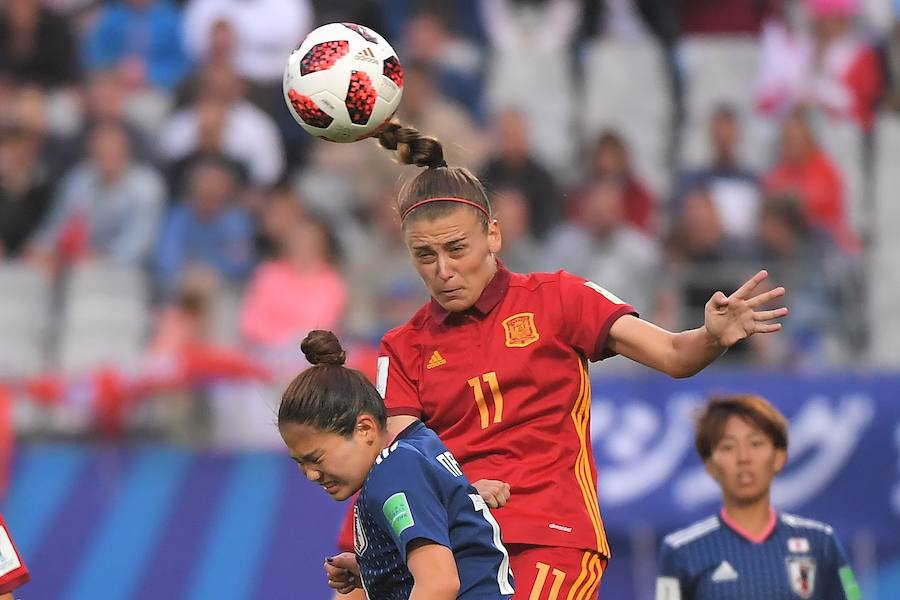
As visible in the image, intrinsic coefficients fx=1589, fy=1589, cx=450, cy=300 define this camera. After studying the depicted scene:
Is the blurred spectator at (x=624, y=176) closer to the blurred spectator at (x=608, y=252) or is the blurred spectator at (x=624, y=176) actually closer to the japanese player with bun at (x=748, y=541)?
the blurred spectator at (x=608, y=252)

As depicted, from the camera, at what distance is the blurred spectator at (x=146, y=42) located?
39.7 ft

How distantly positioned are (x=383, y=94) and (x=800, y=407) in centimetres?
426

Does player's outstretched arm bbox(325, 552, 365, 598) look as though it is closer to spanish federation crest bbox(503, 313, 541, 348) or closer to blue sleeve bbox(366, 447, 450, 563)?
blue sleeve bbox(366, 447, 450, 563)

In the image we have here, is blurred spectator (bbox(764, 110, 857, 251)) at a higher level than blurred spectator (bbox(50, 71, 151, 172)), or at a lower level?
lower

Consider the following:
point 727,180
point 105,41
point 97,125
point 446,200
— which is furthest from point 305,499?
point 105,41

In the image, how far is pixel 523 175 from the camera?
10328 mm

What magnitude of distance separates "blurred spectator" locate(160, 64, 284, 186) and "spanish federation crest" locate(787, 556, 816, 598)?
6.06 m

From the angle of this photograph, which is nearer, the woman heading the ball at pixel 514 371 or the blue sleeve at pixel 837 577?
the woman heading the ball at pixel 514 371

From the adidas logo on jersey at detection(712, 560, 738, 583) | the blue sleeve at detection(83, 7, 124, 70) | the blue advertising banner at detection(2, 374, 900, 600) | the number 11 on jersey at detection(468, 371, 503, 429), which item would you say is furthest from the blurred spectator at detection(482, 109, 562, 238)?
the number 11 on jersey at detection(468, 371, 503, 429)

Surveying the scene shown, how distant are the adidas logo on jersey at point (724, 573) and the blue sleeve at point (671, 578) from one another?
11 centimetres

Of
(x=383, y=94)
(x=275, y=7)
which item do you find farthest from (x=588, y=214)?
(x=383, y=94)

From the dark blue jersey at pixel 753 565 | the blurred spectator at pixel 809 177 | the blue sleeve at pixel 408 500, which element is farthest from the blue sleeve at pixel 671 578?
the blurred spectator at pixel 809 177

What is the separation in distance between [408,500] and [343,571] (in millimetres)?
707

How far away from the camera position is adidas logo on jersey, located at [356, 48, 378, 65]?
16.0 feet
